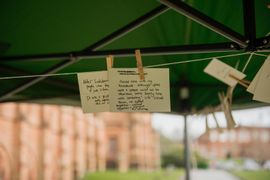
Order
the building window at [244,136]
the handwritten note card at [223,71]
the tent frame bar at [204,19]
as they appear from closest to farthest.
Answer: the tent frame bar at [204,19] < the handwritten note card at [223,71] < the building window at [244,136]

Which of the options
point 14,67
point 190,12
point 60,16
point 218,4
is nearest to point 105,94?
point 190,12

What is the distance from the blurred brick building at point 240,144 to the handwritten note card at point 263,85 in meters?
47.2

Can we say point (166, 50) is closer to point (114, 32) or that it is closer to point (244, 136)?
point (114, 32)

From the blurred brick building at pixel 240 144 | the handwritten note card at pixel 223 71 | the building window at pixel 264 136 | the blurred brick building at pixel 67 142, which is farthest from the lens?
the building window at pixel 264 136

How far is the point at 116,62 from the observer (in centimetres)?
232

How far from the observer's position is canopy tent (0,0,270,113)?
140 centimetres

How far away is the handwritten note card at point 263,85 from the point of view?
135 centimetres

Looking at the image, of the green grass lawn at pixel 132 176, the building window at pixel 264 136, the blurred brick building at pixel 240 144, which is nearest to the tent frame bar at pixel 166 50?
the green grass lawn at pixel 132 176

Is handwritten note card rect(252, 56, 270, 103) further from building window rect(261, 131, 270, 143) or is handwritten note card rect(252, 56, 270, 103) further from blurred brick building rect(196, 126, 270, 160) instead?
building window rect(261, 131, 270, 143)

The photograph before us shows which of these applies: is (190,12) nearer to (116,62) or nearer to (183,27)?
(183,27)

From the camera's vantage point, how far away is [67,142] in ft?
84.9

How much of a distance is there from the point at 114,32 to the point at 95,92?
400mm

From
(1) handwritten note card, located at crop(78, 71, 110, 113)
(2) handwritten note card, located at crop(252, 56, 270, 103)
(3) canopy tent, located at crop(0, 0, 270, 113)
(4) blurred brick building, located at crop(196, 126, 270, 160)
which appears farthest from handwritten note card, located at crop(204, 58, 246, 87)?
(4) blurred brick building, located at crop(196, 126, 270, 160)

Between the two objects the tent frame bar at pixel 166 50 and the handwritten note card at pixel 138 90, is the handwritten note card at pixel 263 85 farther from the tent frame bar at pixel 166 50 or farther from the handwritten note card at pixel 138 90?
the handwritten note card at pixel 138 90
